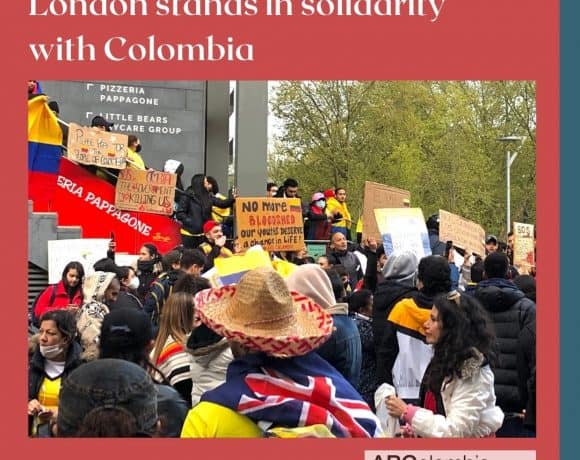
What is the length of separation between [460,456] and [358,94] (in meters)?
28.7

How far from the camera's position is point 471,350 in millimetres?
4398

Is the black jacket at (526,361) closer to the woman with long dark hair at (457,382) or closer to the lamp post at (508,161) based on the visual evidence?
the woman with long dark hair at (457,382)

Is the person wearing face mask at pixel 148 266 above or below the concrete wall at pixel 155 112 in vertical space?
below

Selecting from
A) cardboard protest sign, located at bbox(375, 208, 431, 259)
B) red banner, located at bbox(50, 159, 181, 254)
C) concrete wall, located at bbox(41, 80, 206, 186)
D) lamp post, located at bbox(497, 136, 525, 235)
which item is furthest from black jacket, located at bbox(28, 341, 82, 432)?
lamp post, located at bbox(497, 136, 525, 235)

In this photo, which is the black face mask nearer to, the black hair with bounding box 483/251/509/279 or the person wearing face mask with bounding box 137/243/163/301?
the person wearing face mask with bounding box 137/243/163/301

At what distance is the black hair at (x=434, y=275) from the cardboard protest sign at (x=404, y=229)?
3.99 m

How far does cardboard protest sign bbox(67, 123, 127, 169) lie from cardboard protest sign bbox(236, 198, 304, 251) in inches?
136

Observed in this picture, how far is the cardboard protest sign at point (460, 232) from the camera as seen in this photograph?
11.8m

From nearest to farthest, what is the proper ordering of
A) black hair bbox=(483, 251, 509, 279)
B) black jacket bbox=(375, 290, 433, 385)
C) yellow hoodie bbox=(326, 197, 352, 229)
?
black jacket bbox=(375, 290, 433, 385) → black hair bbox=(483, 251, 509, 279) → yellow hoodie bbox=(326, 197, 352, 229)

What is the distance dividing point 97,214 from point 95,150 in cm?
128

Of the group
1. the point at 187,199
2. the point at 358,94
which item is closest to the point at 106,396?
the point at 187,199

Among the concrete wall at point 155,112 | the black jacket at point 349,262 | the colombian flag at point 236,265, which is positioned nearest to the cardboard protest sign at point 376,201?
the black jacket at point 349,262

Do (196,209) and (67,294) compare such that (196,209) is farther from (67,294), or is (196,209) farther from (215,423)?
(215,423)

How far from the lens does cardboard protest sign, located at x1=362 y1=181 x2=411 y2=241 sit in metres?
10.9
